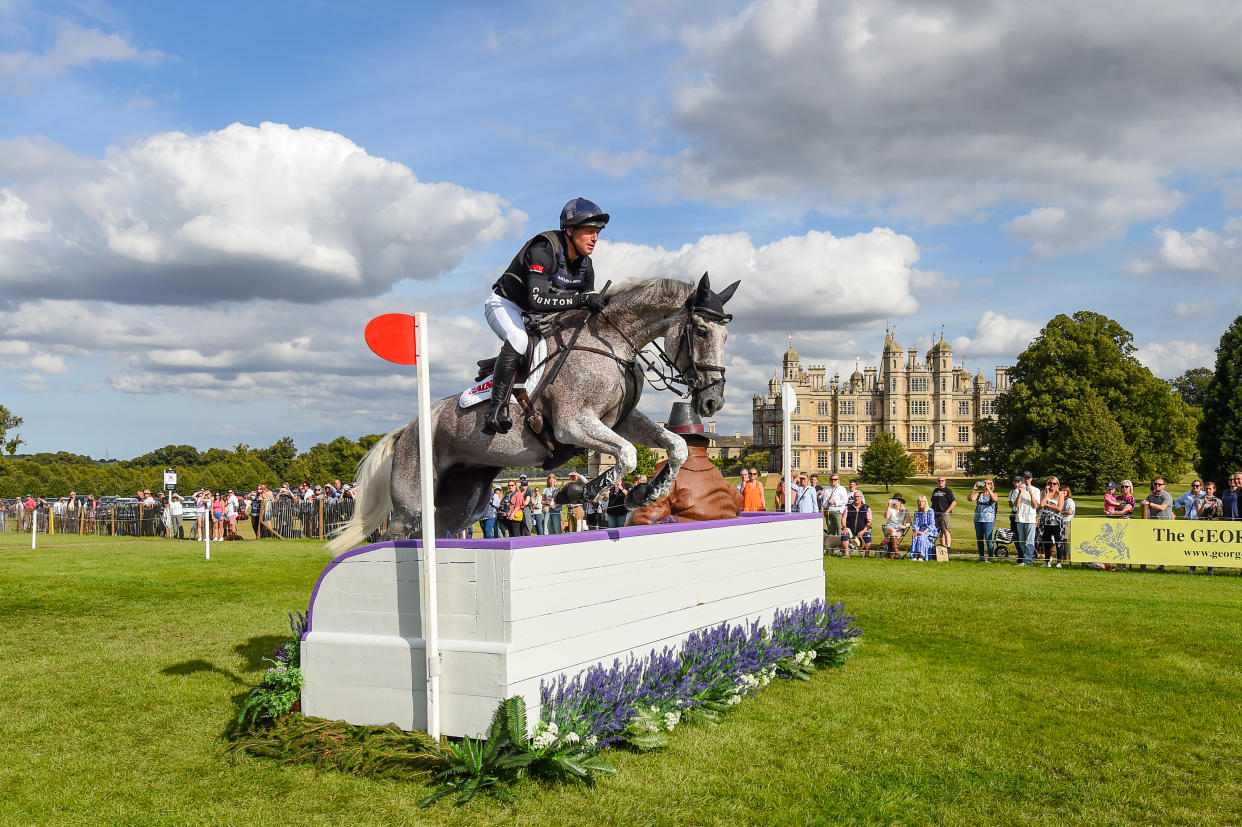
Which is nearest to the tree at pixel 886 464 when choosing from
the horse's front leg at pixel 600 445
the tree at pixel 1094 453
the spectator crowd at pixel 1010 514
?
the tree at pixel 1094 453

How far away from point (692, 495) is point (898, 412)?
358 ft

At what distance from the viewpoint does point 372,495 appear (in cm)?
556

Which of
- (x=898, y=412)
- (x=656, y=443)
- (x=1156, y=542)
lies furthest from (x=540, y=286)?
(x=898, y=412)

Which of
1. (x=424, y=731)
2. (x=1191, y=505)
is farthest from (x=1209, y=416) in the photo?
(x=424, y=731)

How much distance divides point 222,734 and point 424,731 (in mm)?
1375

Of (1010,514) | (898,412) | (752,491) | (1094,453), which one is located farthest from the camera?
(898,412)

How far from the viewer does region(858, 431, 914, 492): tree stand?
204 feet

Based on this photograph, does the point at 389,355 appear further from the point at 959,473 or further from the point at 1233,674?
the point at 959,473

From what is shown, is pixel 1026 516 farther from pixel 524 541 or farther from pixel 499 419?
pixel 524 541

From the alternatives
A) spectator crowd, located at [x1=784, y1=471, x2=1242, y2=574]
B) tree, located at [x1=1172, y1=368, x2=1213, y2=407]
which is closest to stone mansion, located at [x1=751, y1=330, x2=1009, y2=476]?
tree, located at [x1=1172, y1=368, x2=1213, y2=407]

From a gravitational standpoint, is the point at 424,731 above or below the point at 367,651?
below

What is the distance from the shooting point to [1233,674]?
20.5ft

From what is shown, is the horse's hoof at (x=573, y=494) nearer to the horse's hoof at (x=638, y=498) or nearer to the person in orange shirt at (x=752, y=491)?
the horse's hoof at (x=638, y=498)

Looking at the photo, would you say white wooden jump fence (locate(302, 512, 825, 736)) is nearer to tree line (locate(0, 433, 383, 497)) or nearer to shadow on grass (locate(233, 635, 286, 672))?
shadow on grass (locate(233, 635, 286, 672))
